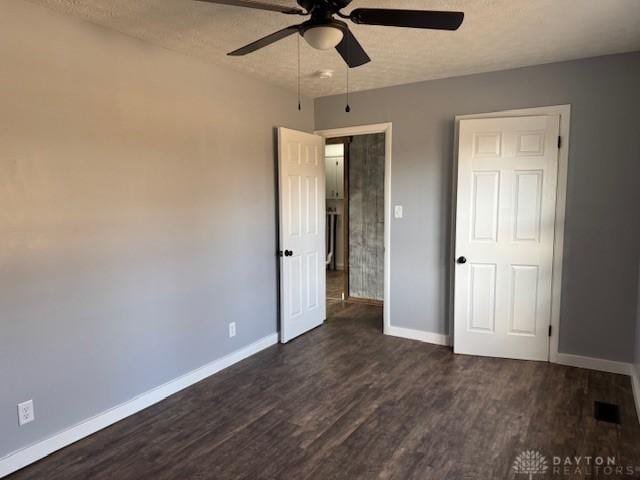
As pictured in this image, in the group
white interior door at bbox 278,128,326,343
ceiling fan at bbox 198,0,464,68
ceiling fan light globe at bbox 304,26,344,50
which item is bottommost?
white interior door at bbox 278,128,326,343

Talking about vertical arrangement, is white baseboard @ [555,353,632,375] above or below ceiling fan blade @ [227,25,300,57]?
below

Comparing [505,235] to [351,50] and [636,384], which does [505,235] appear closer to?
[636,384]

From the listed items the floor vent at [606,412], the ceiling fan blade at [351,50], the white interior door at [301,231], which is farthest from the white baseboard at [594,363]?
the ceiling fan blade at [351,50]

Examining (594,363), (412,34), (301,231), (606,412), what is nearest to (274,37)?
(412,34)

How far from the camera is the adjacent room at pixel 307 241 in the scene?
2.30 meters

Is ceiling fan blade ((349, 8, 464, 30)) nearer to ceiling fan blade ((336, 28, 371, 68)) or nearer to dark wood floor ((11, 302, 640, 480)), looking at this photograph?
ceiling fan blade ((336, 28, 371, 68))

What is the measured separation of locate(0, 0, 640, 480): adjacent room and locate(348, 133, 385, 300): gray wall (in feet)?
3.47

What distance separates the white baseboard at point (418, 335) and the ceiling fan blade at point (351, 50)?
9.04 ft

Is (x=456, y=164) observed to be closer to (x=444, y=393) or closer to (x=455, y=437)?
(x=444, y=393)

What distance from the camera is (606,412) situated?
2.81 meters

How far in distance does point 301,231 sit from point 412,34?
2125mm

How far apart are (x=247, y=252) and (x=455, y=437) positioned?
7.25 feet

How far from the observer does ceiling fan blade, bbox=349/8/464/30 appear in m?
1.76

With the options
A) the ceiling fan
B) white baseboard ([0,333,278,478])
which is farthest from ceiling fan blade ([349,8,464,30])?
white baseboard ([0,333,278,478])
